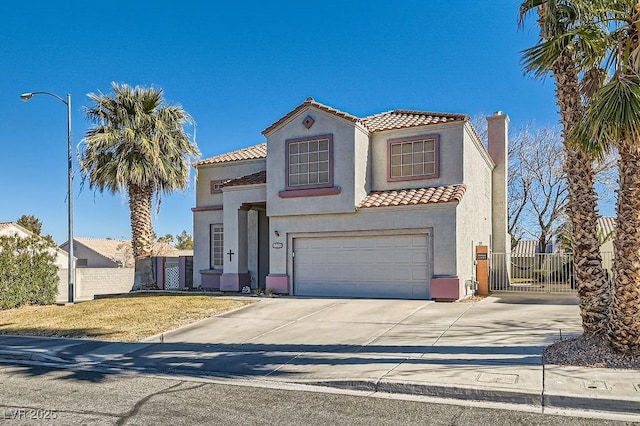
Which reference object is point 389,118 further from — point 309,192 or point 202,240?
point 202,240

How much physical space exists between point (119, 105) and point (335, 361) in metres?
17.9

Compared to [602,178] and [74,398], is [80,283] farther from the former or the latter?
[602,178]

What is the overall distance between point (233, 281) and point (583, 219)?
1380 cm

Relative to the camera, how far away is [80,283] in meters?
30.9

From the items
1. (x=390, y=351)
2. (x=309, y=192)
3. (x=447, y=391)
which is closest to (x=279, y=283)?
(x=309, y=192)

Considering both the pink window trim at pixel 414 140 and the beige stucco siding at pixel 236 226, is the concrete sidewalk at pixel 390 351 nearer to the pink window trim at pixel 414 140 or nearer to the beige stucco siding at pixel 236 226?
the pink window trim at pixel 414 140

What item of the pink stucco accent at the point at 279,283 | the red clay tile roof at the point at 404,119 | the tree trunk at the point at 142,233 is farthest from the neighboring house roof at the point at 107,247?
the red clay tile roof at the point at 404,119

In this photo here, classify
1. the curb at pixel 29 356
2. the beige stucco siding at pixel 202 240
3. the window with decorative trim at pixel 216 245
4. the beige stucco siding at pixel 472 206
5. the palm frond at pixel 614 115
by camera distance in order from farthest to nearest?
Answer: the beige stucco siding at pixel 202 240 → the window with decorative trim at pixel 216 245 → the beige stucco siding at pixel 472 206 → the curb at pixel 29 356 → the palm frond at pixel 614 115

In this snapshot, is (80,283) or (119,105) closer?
(119,105)

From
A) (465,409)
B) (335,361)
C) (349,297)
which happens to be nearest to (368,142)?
(349,297)

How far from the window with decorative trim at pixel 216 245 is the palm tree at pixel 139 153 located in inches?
124

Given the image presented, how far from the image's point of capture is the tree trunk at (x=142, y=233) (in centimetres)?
2370

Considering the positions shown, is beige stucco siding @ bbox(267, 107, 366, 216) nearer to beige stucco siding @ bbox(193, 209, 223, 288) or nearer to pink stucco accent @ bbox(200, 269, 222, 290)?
beige stucco siding @ bbox(193, 209, 223, 288)

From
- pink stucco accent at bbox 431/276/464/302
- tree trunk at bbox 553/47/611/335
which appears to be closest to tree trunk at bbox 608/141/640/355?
tree trunk at bbox 553/47/611/335
